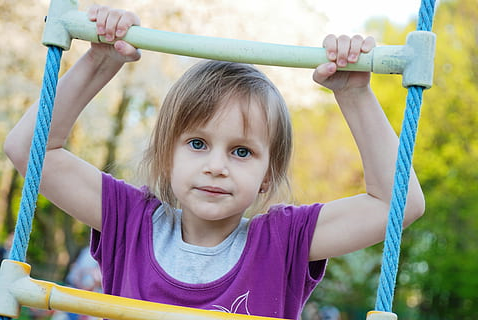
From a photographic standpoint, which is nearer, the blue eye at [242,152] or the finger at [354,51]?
the finger at [354,51]

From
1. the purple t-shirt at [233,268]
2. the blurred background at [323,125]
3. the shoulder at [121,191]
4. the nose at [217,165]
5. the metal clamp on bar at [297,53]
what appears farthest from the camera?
the blurred background at [323,125]

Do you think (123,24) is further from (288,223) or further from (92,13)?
(288,223)

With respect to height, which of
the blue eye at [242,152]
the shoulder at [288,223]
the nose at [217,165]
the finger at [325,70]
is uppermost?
the finger at [325,70]

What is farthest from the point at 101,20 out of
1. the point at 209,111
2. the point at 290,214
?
the point at 290,214

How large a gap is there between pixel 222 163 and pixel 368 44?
45 centimetres

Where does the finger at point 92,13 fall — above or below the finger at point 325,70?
above

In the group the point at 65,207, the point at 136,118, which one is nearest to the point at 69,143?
the point at 136,118

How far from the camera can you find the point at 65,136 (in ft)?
5.65

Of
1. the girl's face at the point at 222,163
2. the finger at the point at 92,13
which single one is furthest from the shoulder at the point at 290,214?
the finger at the point at 92,13

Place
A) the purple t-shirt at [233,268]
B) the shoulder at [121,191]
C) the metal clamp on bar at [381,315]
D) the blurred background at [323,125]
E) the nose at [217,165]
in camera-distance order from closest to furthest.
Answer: the metal clamp on bar at [381,315], the nose at [217,165], the purple t-shirt at [233,268], the shoulder at [121,191], the blurred background at [323,125]

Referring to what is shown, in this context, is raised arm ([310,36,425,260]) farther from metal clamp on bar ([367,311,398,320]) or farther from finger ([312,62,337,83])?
metal clamp on bar ([367,311,398,320])

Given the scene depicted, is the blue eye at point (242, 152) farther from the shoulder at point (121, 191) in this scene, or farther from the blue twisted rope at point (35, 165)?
the blue twisted rope at point (35, 165)

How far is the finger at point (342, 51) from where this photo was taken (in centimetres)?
145

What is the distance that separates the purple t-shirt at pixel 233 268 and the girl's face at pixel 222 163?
0.15 m
